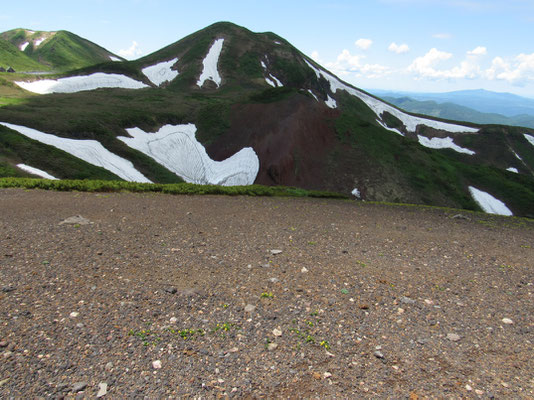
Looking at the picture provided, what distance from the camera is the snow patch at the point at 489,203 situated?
4262 centimetres

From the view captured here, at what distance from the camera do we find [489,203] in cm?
4344

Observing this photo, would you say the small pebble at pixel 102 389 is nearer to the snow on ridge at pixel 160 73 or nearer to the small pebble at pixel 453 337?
the small pebble at pixel 453 337

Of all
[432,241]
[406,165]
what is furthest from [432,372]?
[406,165]

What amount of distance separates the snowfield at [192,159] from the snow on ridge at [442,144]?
7431 cm

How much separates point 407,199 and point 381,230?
85.6 feet

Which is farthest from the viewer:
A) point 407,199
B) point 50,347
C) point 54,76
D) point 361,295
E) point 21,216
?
point 54,76

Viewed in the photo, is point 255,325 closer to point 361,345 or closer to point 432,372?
point 361,345

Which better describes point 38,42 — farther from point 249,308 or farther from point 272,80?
point 249,308

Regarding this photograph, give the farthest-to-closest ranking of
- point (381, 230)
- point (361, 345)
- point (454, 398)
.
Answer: point (381, 230)
point (361, 345)
point (454, 398)

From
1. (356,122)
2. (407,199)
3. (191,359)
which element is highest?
(356,122)

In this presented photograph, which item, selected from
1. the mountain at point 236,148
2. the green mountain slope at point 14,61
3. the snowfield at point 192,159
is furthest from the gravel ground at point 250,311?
the green mountain slope at point 14,61

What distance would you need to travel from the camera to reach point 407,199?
126ft

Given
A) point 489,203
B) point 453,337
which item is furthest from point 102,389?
point 489,203

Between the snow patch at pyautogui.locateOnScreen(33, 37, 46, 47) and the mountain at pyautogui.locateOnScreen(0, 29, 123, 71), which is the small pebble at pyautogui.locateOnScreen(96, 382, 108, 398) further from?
the snow patch at pyautogui.locateOnScreen(33, 37, 46, 47)
